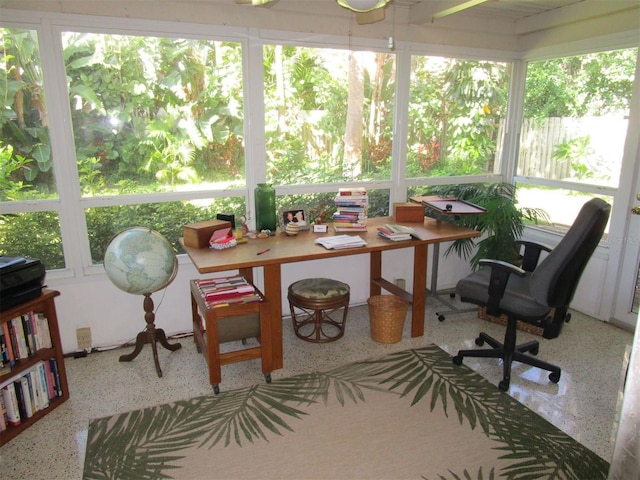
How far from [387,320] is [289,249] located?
0.90 meters

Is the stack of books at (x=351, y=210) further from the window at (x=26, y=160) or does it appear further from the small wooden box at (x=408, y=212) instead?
the window at (x=26, y=160)

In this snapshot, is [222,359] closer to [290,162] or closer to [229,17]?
[290,162]

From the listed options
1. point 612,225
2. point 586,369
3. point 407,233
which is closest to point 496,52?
point 612,225

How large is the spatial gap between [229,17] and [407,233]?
6.15ft

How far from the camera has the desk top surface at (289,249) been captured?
2.55 metres

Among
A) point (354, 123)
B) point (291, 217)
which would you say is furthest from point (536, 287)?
point (354, 123)

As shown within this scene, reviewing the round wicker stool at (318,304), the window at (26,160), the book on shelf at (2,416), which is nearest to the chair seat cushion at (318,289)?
the round wicker stool at (318,304)

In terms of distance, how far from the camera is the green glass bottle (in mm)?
3197

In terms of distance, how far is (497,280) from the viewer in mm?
2623

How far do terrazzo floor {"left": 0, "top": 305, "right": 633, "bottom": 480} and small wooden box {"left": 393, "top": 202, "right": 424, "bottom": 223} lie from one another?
0.82m

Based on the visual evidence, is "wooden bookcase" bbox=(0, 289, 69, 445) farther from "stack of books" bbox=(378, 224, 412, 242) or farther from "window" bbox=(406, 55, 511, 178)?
"window" bbox=(406, 55, 511, 178)

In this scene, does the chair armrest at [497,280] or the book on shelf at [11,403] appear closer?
the book on shelf at [11,403]

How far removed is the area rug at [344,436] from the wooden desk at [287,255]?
495mm

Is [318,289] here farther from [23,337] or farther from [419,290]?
[23,337]
